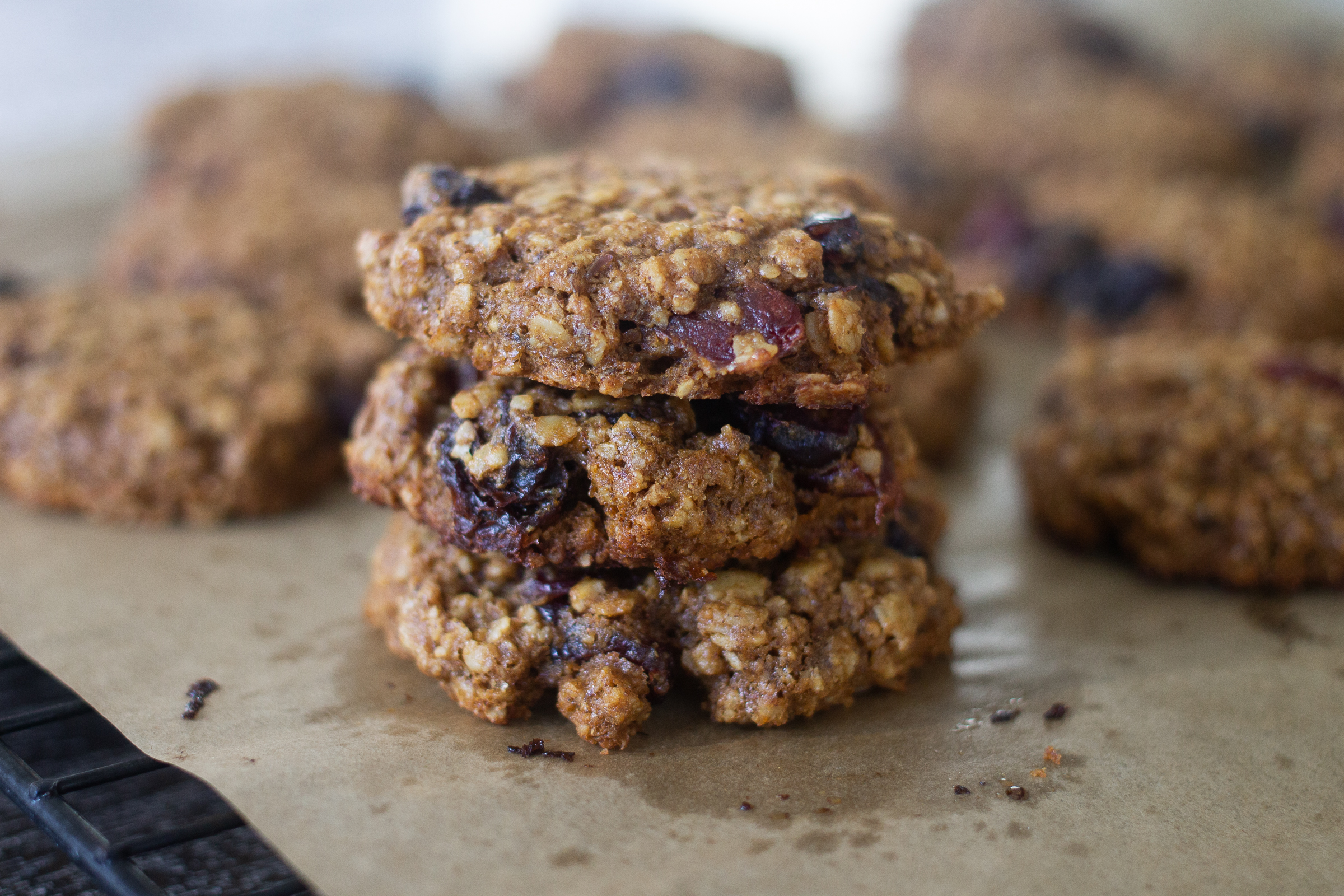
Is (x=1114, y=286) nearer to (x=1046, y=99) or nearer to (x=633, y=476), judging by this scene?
(x=1046, y=99)

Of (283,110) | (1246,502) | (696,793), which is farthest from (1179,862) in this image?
(283,110)

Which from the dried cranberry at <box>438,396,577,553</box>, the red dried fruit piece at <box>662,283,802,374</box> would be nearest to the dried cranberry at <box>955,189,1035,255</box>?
the red dried fruit piece at <box>662,283,802,374</box>

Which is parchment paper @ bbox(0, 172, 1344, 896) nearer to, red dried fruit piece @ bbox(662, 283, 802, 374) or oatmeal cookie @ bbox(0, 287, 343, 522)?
oatmeal cookie @ bbox(0, 287, 343, 522)

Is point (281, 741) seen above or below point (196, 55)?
below

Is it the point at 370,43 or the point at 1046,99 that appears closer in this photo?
the point at 1046,99

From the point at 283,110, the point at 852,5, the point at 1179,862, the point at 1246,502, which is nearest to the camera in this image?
the point at 1179,862

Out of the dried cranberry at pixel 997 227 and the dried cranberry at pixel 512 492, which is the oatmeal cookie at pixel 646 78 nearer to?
the dried cranberry at pixel 997 227

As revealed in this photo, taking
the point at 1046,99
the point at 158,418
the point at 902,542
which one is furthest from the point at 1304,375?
the point at 1046,99

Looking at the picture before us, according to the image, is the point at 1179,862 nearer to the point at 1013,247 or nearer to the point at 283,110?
the point at 1013,247
